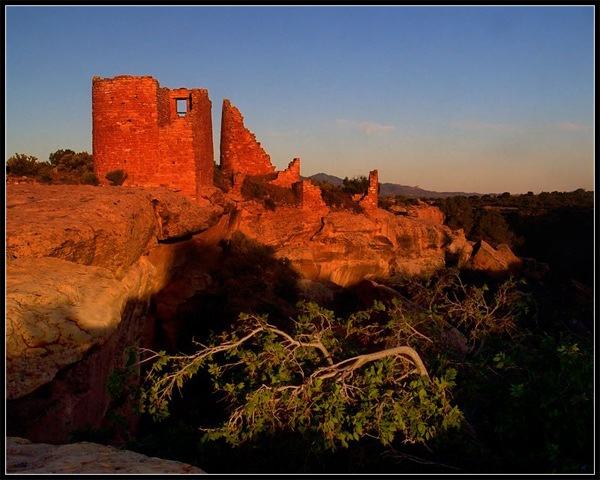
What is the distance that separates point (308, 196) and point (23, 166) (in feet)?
Answer: 32.8

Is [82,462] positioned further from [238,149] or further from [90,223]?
[238,149]

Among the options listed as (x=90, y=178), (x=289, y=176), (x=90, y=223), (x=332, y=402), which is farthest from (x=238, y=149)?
(x=332, y=402)

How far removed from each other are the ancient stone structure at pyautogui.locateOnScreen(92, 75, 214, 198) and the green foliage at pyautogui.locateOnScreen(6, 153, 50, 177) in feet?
6.93

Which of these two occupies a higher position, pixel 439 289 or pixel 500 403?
pixel 439 289

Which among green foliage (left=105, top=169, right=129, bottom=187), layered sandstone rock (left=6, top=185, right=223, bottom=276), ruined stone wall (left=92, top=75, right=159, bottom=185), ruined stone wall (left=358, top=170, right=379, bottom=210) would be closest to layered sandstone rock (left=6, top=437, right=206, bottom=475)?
layered sandstone rock (left=6, top=185, right=223, bottom=276)

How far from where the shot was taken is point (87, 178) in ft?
54.8

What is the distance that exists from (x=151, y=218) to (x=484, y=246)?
64.0 feet

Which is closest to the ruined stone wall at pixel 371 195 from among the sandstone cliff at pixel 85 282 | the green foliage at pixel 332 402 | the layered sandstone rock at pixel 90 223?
the sandstone cliff at pixel 85 282

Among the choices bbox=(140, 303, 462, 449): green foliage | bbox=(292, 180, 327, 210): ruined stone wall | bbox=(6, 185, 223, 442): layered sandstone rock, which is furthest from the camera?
bbox=(292, 180, 327, 210): ruined stone wall

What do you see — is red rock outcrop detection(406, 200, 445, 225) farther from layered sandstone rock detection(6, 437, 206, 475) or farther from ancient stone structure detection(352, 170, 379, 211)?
layered sandstone rock detection(6, 437, 206, 475)

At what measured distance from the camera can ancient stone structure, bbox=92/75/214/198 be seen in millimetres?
16828

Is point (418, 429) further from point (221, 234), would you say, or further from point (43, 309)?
point (221, 234)

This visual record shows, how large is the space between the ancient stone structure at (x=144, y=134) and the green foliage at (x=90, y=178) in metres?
0.15

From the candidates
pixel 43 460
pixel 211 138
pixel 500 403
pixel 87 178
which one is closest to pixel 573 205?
pixel 211 138
